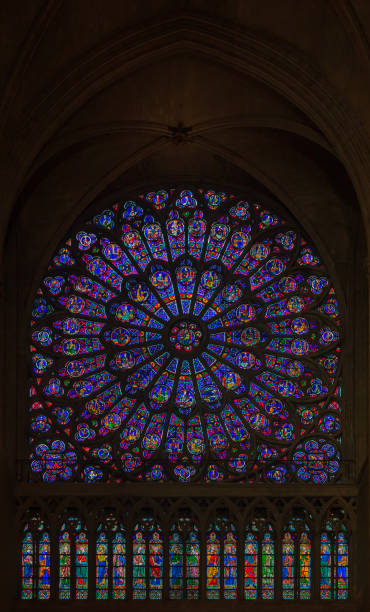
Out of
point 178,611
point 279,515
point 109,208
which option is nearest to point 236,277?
point 109,208

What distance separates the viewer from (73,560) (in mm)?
19188

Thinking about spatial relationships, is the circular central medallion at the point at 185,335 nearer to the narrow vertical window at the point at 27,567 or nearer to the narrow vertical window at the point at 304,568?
the narrow vertical window at the point at 304,568

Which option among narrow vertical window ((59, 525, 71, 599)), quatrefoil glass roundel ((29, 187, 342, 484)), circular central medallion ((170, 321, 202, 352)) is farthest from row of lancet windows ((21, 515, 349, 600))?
circular central medallion ((170, 321, 202, 352))

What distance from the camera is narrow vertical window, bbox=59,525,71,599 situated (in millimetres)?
19172

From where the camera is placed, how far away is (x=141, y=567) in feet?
63.3

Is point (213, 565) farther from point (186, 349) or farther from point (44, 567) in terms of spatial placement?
point (186, 349)

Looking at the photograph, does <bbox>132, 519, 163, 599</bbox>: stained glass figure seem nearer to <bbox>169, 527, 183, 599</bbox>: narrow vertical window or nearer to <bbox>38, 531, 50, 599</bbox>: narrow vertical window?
<bbox>169, 527, 183, 599</bbox>: narrow vertical window

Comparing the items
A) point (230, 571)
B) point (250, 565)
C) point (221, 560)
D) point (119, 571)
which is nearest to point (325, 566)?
point (250, 565)

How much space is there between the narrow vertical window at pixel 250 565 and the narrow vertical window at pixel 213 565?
40cm

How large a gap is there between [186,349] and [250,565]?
3.37 m

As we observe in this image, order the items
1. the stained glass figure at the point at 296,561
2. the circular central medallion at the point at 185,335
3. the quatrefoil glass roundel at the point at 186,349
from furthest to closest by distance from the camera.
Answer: the circular central medallion at the point at 185,335 → the quatrefoil glass roundel at the point at 186,349 → the stained glass figure at the point at 296,561

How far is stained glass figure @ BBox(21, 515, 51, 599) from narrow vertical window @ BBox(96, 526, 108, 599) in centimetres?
70

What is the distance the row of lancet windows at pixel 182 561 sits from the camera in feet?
62.8

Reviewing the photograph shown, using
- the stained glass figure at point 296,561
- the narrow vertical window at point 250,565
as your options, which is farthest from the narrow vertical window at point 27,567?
the stained glass figure at point 296,561
